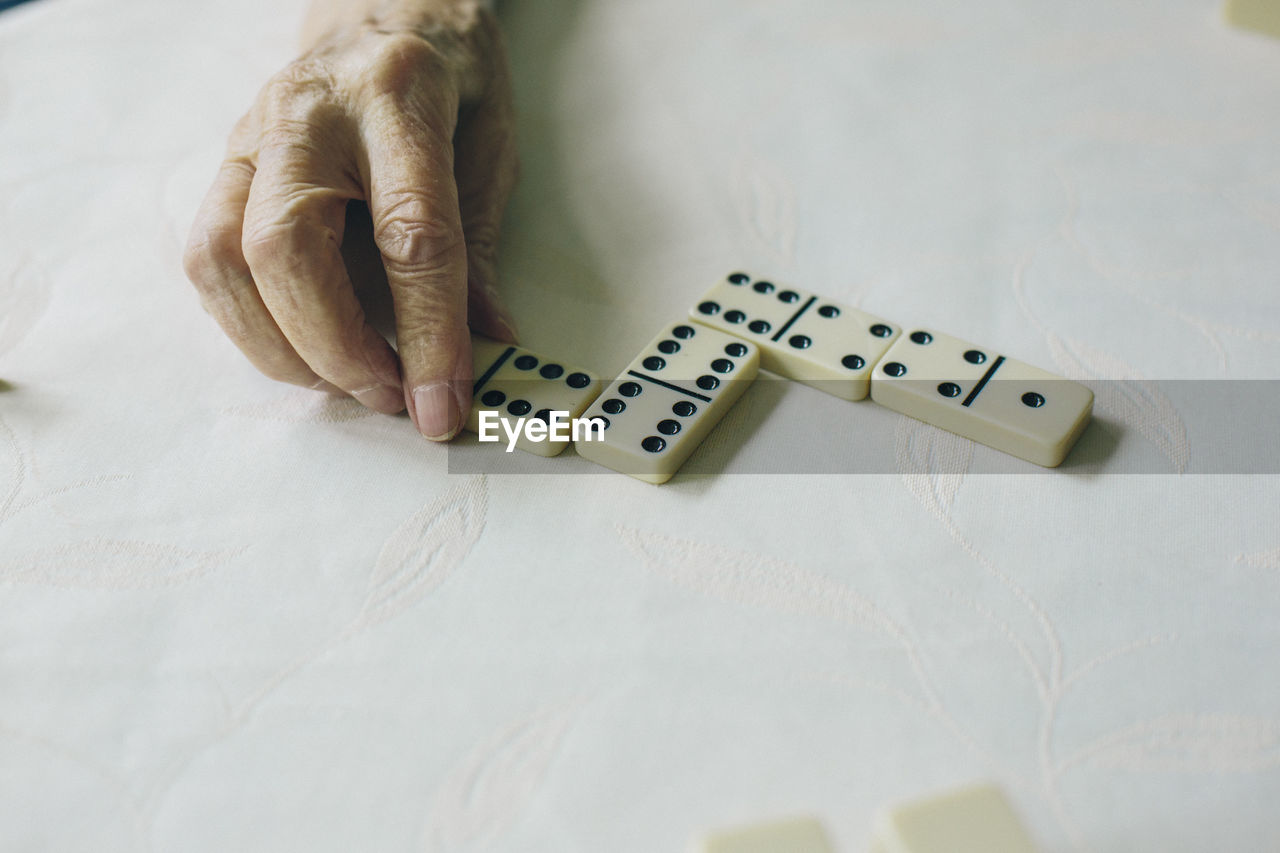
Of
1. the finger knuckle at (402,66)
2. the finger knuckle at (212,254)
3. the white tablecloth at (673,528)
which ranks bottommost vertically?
the white tablecloth at (673,528)

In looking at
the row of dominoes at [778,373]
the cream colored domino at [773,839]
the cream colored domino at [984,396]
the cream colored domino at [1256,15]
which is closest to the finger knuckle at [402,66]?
the row of dominoes at [778,373]

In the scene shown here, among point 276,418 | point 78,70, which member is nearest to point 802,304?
point 276,418

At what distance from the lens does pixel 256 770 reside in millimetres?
557

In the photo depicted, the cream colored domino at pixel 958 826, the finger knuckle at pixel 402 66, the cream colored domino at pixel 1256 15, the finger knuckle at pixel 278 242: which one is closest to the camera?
the cream colored domino at pixel 958 826

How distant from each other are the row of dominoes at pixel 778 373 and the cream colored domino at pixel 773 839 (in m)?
0.28

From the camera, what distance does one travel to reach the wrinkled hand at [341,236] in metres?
0.74

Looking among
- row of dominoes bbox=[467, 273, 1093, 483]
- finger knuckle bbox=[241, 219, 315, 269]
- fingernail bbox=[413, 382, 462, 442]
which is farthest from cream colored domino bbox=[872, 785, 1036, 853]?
finger knuckle bbox=[241, 219, 315, 269]

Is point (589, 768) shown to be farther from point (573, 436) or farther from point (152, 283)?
point (152, 283)

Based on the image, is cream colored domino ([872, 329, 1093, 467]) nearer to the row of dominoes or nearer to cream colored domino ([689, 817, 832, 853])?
the row of dominoes

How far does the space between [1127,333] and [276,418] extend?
70 cm

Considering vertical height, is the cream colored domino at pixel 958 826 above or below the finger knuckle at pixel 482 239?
below

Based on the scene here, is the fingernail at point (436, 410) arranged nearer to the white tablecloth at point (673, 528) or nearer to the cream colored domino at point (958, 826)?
the white tablecloth at point (673, 528)

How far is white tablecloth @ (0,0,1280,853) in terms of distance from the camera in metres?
0.55

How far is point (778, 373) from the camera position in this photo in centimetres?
83
